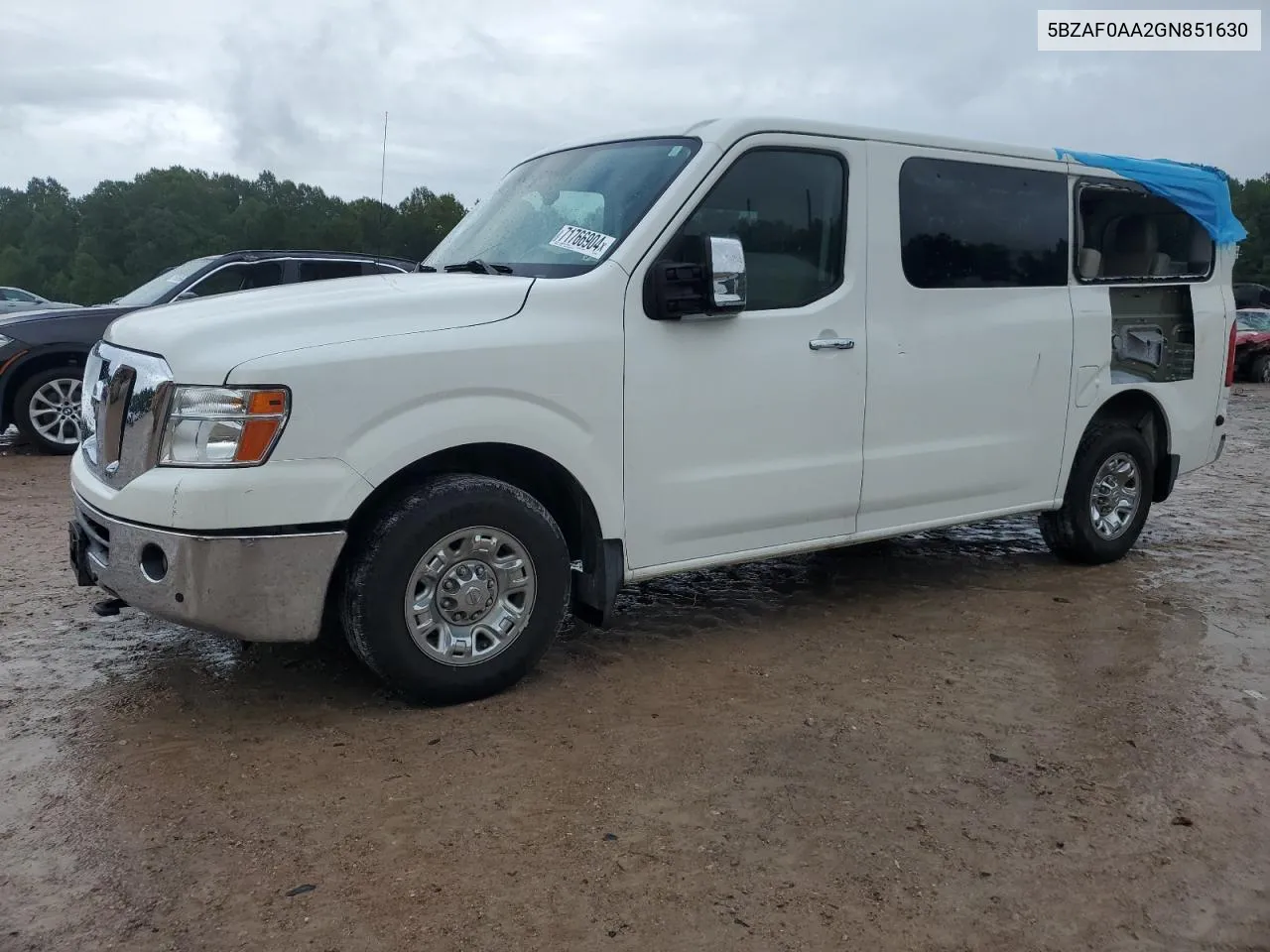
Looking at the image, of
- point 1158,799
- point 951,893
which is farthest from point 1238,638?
point 951,893

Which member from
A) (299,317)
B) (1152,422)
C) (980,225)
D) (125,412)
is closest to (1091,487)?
(1152,422)

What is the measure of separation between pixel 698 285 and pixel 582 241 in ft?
1.67

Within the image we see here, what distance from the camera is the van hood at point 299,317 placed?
3555 mm

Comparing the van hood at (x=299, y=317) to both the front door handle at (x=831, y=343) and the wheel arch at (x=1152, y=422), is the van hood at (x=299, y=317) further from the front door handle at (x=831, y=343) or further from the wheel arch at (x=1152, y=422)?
the wheel arch at (x=1152, y=422)

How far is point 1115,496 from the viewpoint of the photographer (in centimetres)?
→ 622

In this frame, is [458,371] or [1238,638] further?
[1238,638]

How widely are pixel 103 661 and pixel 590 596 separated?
197 centimetres

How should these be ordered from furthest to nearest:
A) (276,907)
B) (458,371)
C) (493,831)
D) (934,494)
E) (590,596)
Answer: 1. (934,494)
2. (590,596)
3. (458,371)
4. (493,831)
5. (276,907)

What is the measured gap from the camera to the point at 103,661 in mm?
4504

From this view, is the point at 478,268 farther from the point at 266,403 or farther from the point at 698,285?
the point at 266,403

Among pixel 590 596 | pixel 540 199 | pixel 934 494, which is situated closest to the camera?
pixel 590 596

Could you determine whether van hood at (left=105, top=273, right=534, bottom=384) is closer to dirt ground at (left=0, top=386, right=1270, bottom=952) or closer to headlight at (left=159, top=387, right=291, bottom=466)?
headlight at (left=159, top=387, right=291, bottom=466)

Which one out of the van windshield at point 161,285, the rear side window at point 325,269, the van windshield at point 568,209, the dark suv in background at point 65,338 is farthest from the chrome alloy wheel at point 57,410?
the van windshield at point 568,209

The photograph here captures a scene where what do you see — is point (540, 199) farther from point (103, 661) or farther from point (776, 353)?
point (103, 661)
